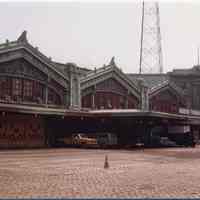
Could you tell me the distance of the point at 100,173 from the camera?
17531mm

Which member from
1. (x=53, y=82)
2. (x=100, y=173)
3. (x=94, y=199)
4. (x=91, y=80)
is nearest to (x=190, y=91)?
(x=91, y=80)

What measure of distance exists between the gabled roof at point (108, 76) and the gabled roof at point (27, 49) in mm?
4056

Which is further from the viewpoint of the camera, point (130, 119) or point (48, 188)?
point (130, 119)

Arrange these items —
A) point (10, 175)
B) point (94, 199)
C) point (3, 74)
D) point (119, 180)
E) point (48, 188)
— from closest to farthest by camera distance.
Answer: point (94, 199), point (48, 188), point (119, 180), point (10, 175), point (3, 74)

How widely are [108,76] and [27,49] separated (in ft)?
48.5

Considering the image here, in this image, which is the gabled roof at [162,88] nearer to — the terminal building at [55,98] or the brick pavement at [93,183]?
the terminal building at [55,98]

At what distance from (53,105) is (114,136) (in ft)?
26.9

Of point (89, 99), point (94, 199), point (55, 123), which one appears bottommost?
point (94, 199)

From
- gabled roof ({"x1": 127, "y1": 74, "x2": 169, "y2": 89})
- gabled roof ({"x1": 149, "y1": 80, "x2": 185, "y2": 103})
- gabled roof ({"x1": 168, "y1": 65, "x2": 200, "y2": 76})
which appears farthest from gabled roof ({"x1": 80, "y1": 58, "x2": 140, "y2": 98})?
gabled roof ({"x1": 168, "y1": 65, "x2": 200, "y2": 76})

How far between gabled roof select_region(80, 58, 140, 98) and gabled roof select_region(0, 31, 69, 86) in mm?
4056

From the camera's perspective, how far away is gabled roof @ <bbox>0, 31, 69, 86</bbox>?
39.9 meters

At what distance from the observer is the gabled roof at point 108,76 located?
5031 centimetres

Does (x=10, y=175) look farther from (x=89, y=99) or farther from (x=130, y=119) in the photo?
(x=89, y=99)

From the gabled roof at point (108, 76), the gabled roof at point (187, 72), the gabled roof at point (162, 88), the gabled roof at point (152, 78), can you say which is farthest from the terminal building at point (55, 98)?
the gabled roof at point (187, 72)
